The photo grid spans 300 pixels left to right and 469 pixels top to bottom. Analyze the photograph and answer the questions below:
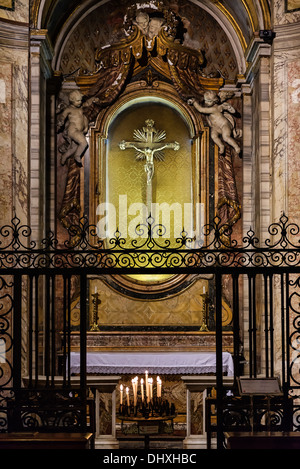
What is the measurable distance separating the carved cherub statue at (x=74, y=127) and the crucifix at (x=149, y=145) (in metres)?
0.65

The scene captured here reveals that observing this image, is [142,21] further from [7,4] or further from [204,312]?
[204,312]

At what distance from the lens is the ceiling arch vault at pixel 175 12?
13.4 meters

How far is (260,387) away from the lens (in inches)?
318

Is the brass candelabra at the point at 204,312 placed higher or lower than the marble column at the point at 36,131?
lower

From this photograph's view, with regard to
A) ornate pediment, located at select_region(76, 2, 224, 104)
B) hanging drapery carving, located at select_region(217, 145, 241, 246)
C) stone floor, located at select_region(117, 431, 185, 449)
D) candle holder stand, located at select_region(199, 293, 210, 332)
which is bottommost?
stone floor, located at select_region(117, 431, 185, 449)

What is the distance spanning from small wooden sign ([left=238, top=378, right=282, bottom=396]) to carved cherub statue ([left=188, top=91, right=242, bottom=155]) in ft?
19.3

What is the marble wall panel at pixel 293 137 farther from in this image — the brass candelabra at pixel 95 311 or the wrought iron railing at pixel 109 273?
the brass candelabra at pixel 95 311

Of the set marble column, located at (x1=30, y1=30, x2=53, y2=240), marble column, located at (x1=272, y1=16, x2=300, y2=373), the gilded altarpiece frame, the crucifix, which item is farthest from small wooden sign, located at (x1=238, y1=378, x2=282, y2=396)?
the crucifix

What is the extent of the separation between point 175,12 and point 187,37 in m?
0.44

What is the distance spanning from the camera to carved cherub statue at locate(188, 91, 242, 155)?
1332 cm

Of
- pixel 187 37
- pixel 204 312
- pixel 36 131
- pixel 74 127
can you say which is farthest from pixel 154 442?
pixel 187 37

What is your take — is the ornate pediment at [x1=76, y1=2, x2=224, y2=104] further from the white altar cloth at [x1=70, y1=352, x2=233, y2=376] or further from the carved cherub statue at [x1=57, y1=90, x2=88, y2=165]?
the white altar cloth at [x1=70, y1=352, x2=233, y2=376]

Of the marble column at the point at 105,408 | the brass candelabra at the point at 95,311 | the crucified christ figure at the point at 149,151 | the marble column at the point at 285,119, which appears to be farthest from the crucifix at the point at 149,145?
the marble column at the point at 105,408
